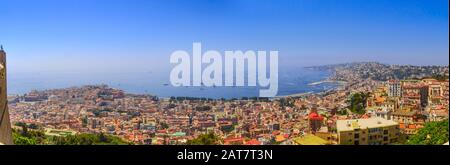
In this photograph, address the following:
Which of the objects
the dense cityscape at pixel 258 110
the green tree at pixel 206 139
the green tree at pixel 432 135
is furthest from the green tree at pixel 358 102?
the green tree at pixel 206 139

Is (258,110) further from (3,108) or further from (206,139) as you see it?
(3,108)

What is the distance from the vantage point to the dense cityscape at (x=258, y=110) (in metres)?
6.21

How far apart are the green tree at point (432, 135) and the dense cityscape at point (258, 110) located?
0.28 feet

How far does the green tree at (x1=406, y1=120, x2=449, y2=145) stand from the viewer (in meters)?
5.09

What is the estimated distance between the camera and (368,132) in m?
4.84

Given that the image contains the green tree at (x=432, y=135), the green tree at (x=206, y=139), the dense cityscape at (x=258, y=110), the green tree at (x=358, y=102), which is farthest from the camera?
the green tree at (x=358, y=102)

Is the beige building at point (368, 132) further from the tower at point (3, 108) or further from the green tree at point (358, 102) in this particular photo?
the tower at point (3, 108)

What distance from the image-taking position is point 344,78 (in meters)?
7.09

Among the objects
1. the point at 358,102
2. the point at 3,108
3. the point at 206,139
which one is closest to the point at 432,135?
the point at 358,102

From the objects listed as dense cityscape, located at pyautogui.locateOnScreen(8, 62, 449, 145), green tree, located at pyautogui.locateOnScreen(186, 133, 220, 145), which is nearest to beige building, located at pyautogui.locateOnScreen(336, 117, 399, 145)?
dense cityscape, located at pyautogui.locateOnScreen(8, 62, 449, 145)

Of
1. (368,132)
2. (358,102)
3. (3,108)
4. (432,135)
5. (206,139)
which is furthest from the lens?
(358,102)

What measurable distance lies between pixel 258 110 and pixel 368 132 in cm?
239

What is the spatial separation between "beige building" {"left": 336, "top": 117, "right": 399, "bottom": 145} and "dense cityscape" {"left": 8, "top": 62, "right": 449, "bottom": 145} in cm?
4
